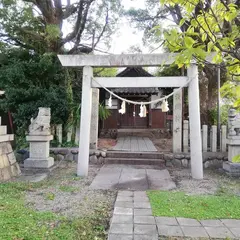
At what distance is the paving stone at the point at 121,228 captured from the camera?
326 cm

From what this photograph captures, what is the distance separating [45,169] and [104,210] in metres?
3.52

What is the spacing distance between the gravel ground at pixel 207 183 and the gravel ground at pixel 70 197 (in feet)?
6.02

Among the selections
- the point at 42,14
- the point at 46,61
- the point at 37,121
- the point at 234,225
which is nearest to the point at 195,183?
the point at 234,225

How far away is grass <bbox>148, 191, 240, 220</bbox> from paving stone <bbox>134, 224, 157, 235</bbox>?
1.66 ft

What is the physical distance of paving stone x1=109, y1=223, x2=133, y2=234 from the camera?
128 inches

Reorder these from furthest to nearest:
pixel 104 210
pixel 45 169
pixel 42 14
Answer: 1. pixel 42 14
2. pixel 45 169
3. pixel 104 210

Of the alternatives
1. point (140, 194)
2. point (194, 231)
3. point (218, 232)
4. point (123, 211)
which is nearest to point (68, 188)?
point (140, 194)

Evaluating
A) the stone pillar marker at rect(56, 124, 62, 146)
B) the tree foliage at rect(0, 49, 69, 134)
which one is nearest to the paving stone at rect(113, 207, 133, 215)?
the stone pillar marker at rect(56, 124, 62, 146)

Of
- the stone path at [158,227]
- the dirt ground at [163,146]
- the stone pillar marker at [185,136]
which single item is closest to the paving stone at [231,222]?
the stone path at [158,227]

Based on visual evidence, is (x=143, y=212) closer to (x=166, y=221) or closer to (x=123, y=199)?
(x=166, y=221)

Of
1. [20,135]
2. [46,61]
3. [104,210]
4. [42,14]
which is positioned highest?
[42,14]

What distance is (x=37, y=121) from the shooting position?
7344 millimetres

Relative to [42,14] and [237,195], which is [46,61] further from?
[237,195]

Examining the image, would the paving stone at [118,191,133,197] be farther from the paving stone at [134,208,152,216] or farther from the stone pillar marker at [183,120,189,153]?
the stone pillar marker at [183,120,189,153]
